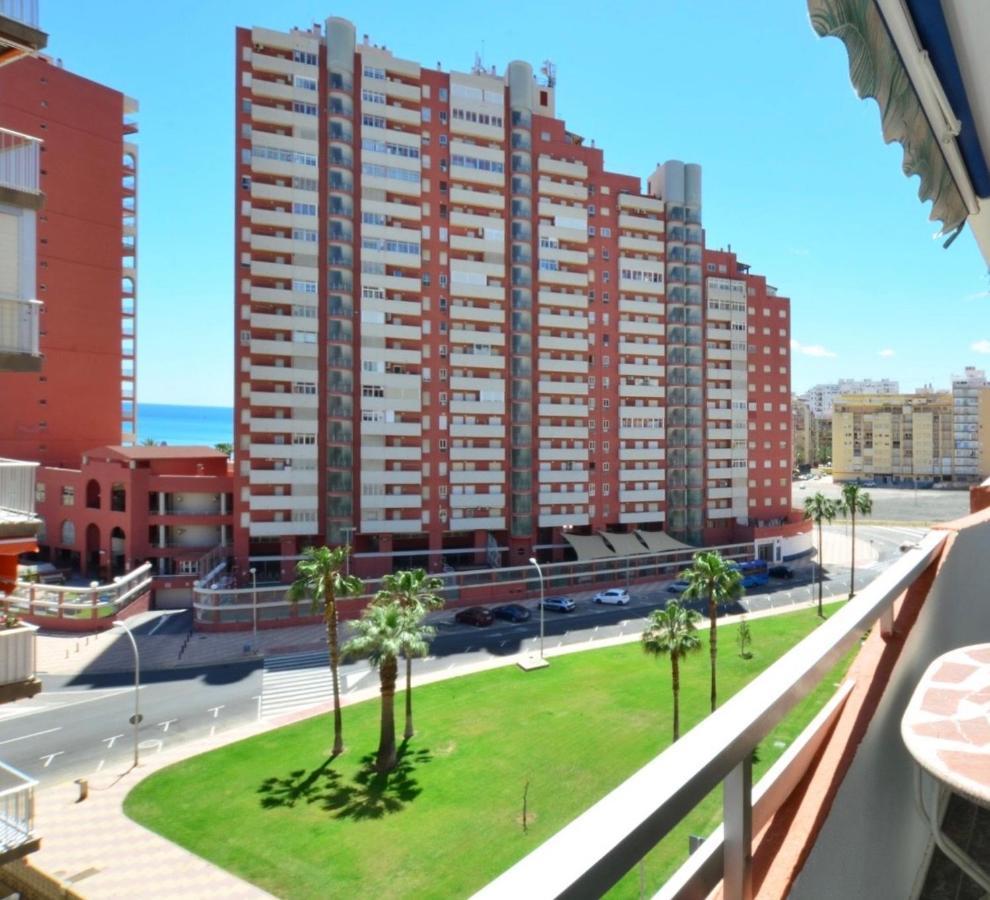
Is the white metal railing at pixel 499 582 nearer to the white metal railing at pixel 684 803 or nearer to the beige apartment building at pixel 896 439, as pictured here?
the white metal railing at pixel 684 803

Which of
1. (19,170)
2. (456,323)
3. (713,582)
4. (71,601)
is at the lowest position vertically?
(71,601)

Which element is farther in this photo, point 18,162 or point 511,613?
point 511,613

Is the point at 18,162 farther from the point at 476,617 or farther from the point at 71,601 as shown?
the point at 71,601

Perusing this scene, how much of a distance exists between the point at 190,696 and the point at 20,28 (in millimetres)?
28670

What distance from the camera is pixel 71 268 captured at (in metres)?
56.4

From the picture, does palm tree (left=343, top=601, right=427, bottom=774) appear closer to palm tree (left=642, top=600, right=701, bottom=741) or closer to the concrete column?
palm tree (left=642, top=600, right=701, bottom=741)

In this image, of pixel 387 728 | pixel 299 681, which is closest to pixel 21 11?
pixel 387 728

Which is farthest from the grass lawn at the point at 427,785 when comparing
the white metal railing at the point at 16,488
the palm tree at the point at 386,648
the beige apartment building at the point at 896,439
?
the beige apartment building at the point at 896,439

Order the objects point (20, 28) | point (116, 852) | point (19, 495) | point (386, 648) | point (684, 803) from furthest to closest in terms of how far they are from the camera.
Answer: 1. point (386, 648)
2. point (116, 852)
3. point (19, 495)
4. point (20, 28)
5. point (684, 803)

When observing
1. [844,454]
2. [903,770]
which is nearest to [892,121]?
[903,770]

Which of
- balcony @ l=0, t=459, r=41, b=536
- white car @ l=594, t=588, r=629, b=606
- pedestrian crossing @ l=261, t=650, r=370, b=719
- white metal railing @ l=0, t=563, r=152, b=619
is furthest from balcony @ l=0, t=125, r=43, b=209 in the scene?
white car @ l=594, t=588, r=629, b=606

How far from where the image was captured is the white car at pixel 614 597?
154ft

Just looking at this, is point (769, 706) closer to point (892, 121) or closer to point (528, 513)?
point (892, 121)

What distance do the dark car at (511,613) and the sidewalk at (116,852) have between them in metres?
21.4
